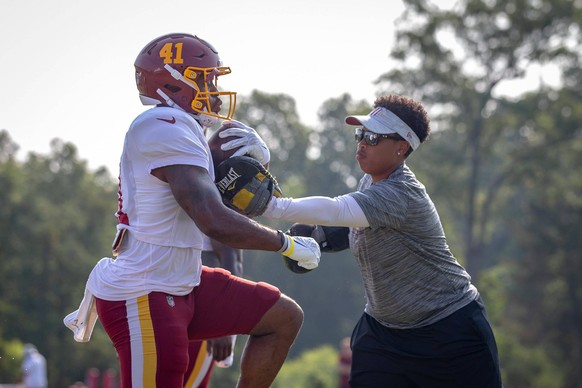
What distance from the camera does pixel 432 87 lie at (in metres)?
37.6

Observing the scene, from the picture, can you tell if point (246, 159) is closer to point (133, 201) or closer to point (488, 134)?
point (133, 201)

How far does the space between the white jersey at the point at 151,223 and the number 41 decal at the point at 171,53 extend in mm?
317

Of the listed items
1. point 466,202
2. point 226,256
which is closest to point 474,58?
point 466,202

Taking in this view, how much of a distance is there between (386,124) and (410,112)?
18cm

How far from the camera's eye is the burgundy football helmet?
576cm

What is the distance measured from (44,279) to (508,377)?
19.1 metres

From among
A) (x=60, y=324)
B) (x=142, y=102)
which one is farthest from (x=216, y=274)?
(x=60, y=324)

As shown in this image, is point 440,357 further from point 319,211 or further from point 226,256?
point 226,256

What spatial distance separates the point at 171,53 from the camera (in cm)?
579

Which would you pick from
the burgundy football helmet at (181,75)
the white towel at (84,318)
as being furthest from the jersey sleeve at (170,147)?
the white towel at (84,318)

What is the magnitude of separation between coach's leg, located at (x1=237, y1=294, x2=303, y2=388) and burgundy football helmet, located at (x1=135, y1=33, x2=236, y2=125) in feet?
3.65

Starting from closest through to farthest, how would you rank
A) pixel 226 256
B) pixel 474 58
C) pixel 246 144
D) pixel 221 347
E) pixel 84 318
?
pixel 246 144
pixel 84 318
pixel 221 347
pixel 226 256
pixel 474 58

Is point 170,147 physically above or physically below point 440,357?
above

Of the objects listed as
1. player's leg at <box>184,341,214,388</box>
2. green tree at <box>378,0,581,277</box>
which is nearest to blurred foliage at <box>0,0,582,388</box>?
green tree at <box>378,0,581,277</box>
